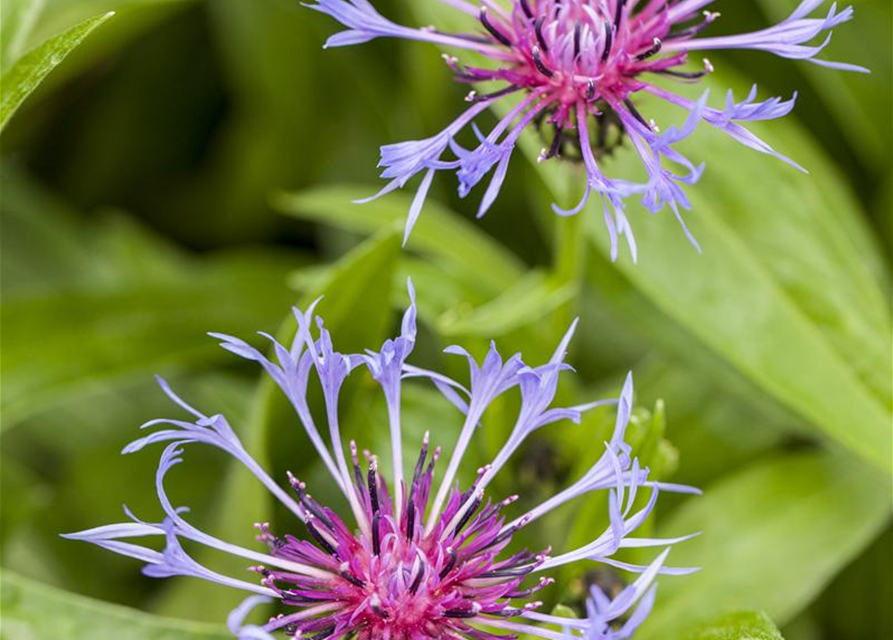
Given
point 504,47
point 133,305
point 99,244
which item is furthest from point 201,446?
point 504,47

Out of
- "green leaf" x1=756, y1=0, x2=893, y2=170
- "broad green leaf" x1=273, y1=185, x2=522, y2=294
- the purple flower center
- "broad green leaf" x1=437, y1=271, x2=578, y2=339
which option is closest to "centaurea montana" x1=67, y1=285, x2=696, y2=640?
the purple flower center

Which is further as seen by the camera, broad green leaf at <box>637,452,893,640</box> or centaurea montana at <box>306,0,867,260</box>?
broad green leaf at <box>637,452,893,640</box>

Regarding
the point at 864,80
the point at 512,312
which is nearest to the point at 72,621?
the point at 512,312

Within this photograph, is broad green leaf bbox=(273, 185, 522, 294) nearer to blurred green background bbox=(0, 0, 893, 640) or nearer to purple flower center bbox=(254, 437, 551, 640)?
blurred green background bbox=(0, 0, 893, 640)

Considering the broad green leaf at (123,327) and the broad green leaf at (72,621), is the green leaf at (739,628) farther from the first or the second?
the broad green leaf at (123,327)

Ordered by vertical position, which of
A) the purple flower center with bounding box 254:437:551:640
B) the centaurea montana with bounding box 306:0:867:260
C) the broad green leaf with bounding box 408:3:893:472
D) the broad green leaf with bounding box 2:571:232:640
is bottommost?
the broad green leaf with bounding box 2:571:232:640
